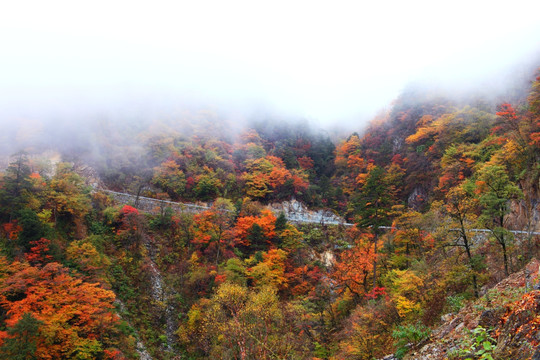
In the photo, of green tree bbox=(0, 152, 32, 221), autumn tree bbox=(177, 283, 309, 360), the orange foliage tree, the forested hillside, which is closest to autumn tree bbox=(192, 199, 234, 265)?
the forested hillside

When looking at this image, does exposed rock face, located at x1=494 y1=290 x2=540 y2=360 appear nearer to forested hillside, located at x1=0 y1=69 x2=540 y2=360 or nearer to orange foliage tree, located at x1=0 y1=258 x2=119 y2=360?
forested hillside, located at x1=0 y1=69 x2=540 y2=360

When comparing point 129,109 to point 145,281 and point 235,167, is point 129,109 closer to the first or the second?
point 235,167

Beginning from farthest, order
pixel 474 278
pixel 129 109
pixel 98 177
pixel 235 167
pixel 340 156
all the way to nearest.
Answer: pixel 340 156, pixel 129 109, pixel 235 167, pixel 98 177, pixel 474 278

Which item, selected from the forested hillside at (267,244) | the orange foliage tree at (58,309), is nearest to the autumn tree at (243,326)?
the forested hillside at (267,244)

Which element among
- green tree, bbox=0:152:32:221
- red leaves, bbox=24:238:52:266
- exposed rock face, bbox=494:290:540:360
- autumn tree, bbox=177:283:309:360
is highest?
exposed rock face, bbox=494:290:540:360

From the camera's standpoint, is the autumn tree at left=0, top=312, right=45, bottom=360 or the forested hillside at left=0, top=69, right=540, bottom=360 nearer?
the autumn tree at left=0, top=312, right=45, bottom=360

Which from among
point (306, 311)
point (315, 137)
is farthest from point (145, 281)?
point (315, 137)

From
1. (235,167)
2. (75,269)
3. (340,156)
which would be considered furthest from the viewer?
(340,156)

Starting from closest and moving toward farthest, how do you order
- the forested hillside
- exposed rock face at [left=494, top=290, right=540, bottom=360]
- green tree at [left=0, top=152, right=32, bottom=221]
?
1. exposed rock face at [left=494, top=290, right=540, bottom=360]
2. the forested hillside
3. green tree at [left=0, top=152, right=32, bottom=221]

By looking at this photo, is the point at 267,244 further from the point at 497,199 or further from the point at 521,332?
the point at 521,332
